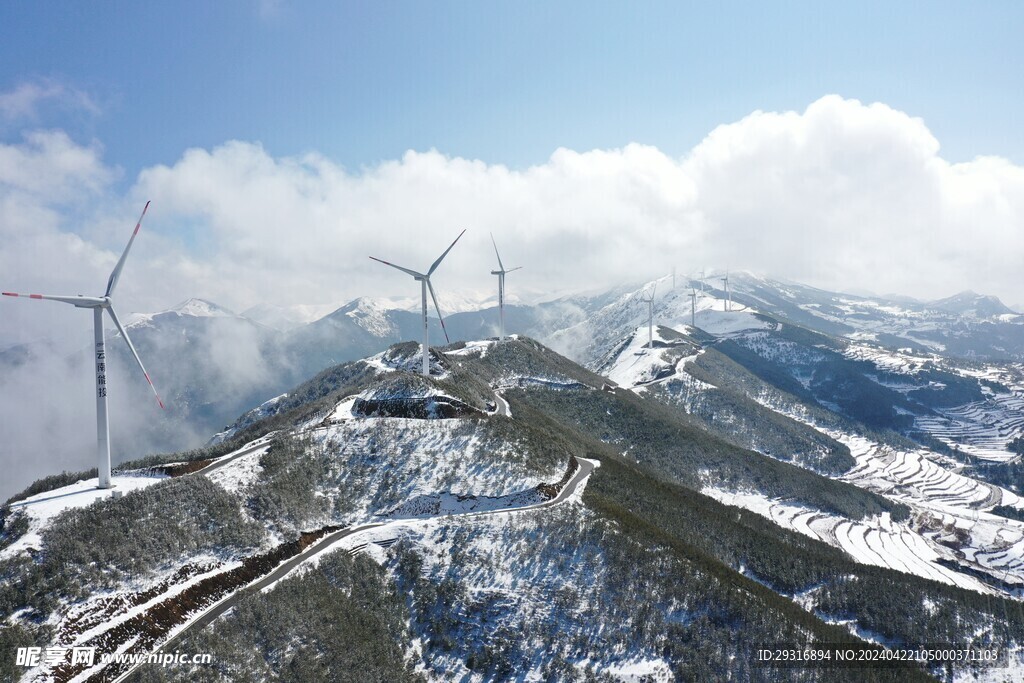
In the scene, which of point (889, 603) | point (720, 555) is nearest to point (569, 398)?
point (720, 555)

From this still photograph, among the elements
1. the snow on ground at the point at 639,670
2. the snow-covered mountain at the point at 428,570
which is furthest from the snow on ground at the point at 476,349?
the snow on ground at the point at 639,670

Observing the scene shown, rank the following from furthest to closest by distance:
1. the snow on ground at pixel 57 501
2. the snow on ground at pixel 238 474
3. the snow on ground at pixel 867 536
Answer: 1. the snow on ground at pixel 867 536
2. the snow on ground at pixel 238 474
3. the snow on ground at pixel 57 501

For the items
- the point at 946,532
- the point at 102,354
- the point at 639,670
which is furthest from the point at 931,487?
the point at 102,354

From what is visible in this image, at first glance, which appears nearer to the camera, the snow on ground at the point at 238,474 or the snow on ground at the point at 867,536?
the snow on ground at the point at 238,474

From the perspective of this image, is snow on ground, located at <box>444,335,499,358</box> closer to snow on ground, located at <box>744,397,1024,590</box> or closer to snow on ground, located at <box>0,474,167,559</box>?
snow on ground, located at <box>744,397,1024,590</box>

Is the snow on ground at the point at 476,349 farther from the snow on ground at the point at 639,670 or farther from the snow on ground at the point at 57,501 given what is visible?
the snow on ground at the point at 639,670

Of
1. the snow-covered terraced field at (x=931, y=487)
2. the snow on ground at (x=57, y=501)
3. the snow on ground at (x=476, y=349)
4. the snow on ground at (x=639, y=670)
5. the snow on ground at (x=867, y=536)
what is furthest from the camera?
the snow on ground at (x=476, y=349)

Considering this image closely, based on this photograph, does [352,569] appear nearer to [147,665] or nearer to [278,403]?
[147,665]

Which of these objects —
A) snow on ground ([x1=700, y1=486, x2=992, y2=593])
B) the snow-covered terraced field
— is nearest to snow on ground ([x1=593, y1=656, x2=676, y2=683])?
snow on ground ([x1=700, y1=486, x2=992, y2=593])

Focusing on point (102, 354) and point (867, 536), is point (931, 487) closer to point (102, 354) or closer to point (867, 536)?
point (867, 536)
